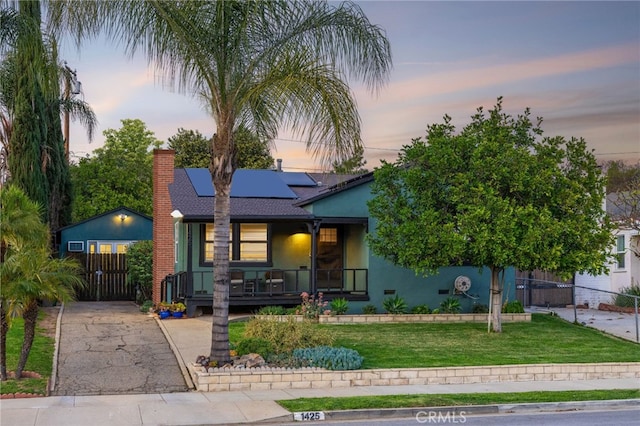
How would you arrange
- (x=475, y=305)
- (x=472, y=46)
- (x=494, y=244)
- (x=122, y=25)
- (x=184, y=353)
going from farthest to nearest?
(x=475, y=305) → (x=472, y=46) → (x=494, y=244) → (x=184, y=353) → (x=122, y=25)

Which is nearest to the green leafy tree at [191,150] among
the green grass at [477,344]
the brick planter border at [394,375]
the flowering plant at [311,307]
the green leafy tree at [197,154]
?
the green leafy tree at [197,154]

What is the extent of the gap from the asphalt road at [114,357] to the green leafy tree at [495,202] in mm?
6627

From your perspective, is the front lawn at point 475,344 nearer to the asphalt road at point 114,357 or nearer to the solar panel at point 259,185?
the asphalt road at point 114,357

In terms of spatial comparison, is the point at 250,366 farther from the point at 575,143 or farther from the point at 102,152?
the point at 102,152

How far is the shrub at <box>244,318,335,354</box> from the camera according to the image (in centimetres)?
1623

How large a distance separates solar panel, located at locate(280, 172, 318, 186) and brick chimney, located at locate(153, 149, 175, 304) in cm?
469

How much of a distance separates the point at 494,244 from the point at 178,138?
37406mm

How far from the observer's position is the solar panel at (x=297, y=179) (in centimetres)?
2856

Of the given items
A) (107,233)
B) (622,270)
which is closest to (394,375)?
(622,270)

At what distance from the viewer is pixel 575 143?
20062mm

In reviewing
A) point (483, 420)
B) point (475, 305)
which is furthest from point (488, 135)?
point (483, 420)

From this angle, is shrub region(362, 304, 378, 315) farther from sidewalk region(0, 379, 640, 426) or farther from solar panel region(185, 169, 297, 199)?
sidewalk region(0, 379, 640, 426)

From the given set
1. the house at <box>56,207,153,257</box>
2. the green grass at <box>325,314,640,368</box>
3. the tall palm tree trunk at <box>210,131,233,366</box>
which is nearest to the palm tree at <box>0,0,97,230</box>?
the house at <box>56,207,153,257</box>

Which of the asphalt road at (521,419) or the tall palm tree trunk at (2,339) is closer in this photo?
the asphalt road at (521,419)
